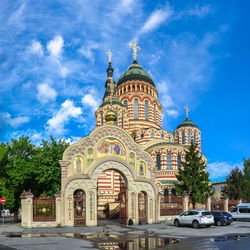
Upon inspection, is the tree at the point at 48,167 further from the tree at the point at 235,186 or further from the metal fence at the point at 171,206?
the tree at the point at 235,186

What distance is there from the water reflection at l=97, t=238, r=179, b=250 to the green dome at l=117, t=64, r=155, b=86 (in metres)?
42.0

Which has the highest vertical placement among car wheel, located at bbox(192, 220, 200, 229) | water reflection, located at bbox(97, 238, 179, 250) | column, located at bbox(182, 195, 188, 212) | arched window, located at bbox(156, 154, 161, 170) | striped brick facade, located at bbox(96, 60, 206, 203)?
striped brick facade, located at bbox(96, 60, 206, 203)

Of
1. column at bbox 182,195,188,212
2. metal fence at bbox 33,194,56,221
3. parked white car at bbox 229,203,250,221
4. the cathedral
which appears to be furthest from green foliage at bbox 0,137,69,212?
parked white car at bbox 229,203,250,221

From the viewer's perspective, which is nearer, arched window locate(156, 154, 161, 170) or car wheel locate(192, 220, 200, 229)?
car wheel locate(192, 220, 200, 229)

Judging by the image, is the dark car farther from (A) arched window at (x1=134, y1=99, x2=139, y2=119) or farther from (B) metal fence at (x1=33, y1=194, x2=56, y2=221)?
(A) arched window at (x1=134, y1=99, x2=139, y2=119)

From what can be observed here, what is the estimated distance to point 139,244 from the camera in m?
15.1

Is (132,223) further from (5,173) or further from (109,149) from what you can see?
(5,173)

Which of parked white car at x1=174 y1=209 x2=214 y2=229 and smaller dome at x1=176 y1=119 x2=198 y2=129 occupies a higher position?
smaller dome at x1=176 y1=119 x2=198 y2=129

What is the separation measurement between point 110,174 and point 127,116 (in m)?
12.4

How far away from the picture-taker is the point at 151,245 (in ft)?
48.4

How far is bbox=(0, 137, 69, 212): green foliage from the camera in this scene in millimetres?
28688

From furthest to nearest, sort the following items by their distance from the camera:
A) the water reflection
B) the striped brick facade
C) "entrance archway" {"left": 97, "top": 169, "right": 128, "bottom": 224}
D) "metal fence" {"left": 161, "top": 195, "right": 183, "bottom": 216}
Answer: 1. the striped brick facade
2. "entrance archway" {"left": 97, "top": 169, "right": 128, "bottom": 224}
3. "metal fence" {"left": 161, "top": 195, "right": 183, "bottom": 216}
4. the water reflection

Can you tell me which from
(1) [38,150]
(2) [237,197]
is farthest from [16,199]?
(2) [237,197]

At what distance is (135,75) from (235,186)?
26.5 metres
